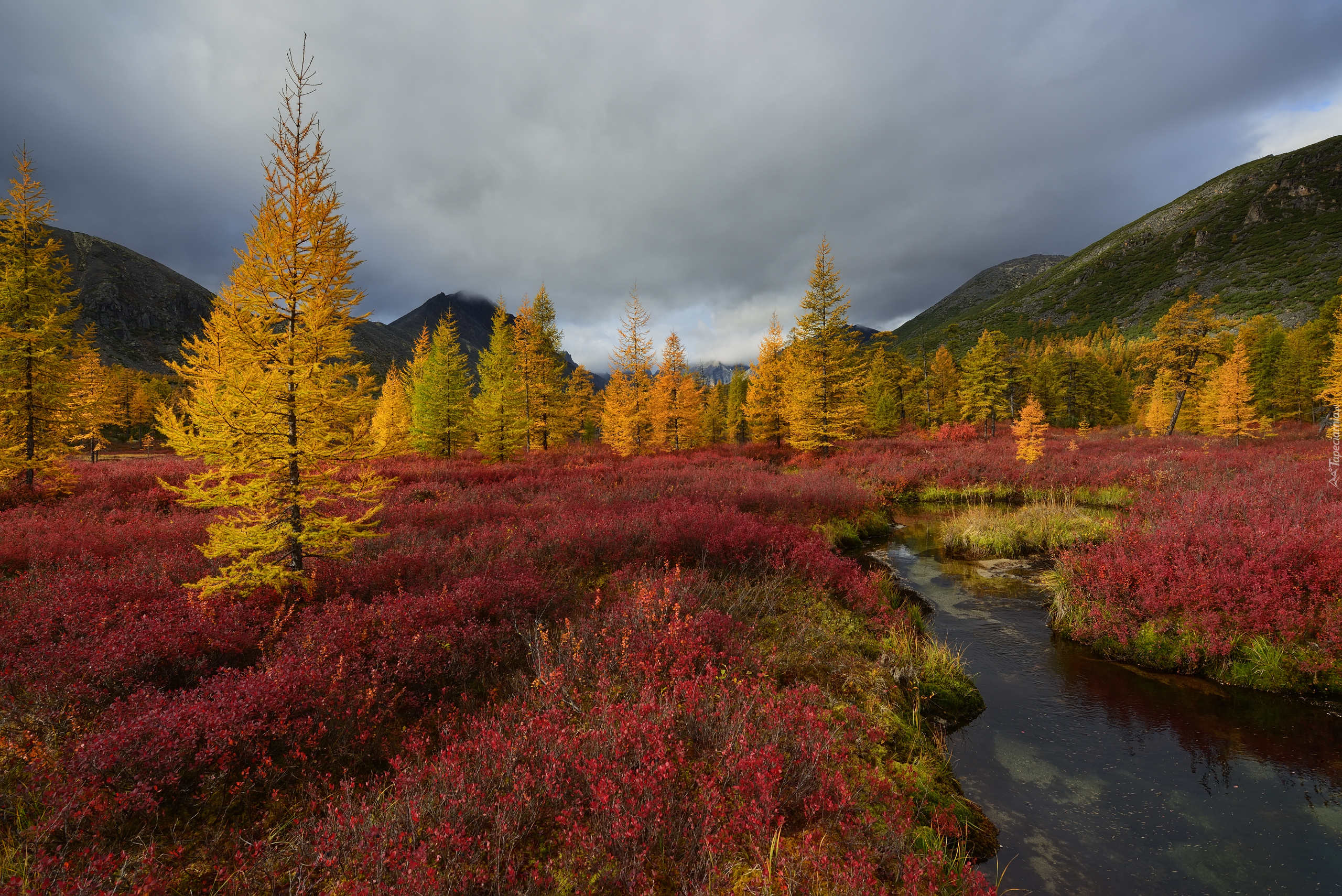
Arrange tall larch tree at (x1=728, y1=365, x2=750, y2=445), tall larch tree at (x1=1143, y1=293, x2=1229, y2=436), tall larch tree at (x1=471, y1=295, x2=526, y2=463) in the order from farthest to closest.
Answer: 1. tall larch tree at (x1=728, y1=365, x2=750, y2=445)
2. tall larch tree at (x1=1143, y1=293, x2=1229, y2=436)
3. tall larch tree at (x1=471, y1=295, x2=526, y2=463)

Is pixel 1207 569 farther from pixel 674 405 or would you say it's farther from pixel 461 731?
pixel 674 405

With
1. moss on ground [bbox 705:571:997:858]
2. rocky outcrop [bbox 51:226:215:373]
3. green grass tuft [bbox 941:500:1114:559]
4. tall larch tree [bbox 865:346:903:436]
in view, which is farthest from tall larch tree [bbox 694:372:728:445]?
rocky outcrop [bbox 51:226:215:373]

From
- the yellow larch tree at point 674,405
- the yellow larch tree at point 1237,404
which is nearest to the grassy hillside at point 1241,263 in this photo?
the yellow larch tree at point 1237,404

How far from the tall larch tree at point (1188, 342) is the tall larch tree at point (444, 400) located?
1893 inches

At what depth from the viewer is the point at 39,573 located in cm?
654

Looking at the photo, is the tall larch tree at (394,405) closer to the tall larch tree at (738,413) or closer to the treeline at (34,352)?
the treeline at (34,352)

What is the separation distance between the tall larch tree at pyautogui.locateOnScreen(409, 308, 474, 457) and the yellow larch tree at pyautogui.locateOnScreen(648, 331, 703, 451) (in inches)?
443

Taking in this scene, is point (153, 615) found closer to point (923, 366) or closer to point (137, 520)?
point (137, 520)

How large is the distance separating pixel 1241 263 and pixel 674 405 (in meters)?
216

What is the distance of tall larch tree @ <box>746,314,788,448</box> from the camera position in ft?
108

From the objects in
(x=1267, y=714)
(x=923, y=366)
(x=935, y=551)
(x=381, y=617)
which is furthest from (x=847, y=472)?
(x=923, y=366)

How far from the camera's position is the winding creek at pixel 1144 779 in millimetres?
4469

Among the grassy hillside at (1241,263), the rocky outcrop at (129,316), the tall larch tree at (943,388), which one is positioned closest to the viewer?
the tall larch tree at (943,388)

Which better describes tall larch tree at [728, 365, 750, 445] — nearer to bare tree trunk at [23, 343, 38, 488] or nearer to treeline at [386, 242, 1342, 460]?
treeline at [386, 242, 1342, 460]
